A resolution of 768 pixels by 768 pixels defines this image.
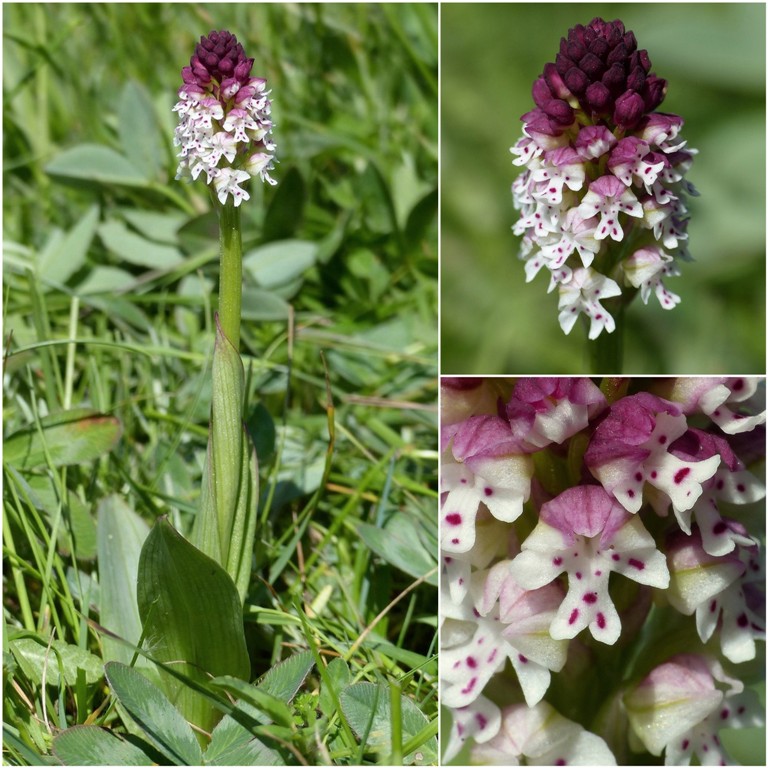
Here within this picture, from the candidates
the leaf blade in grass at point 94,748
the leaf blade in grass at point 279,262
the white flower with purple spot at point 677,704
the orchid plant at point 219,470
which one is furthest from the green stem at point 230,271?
the leaf blade in grass at point 279,262

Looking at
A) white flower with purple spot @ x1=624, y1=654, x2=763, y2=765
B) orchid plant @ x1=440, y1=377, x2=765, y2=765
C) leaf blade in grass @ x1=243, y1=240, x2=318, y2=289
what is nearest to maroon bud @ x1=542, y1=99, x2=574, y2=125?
orchid plant @ x1=440, y1=377, x2=765, y2=765

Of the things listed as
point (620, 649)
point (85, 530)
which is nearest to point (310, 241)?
point (85, 530)

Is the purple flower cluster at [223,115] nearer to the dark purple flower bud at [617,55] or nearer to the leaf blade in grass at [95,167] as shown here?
the dark purple flower bud at [617,55]

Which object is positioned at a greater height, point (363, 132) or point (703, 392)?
point (363, 132)

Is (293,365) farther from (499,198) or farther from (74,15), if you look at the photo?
(74,15)

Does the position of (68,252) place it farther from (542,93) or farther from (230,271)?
(542,93)

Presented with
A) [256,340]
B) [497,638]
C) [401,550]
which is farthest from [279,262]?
[497,638]
